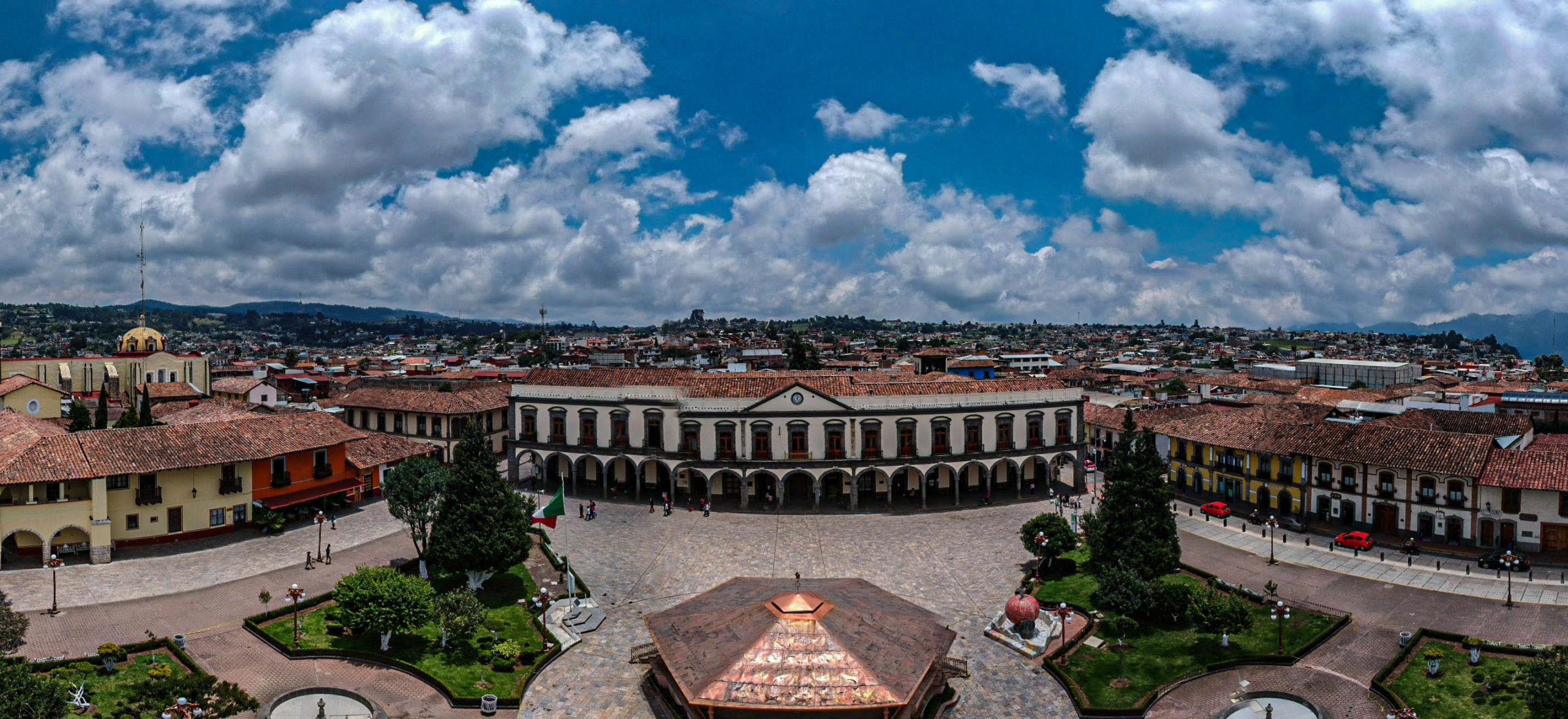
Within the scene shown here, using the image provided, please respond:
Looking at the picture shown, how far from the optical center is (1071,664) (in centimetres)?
2814

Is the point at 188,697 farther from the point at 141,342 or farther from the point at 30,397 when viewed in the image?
the point at 141,342

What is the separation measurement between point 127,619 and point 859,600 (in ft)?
87.1

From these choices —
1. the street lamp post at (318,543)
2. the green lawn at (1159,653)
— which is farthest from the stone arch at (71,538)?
the green lawn at (1159,653)

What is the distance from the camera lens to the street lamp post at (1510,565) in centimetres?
3212

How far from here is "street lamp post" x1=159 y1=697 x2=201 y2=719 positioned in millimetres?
21125

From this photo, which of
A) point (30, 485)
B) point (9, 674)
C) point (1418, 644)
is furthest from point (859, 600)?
point (30, 485)

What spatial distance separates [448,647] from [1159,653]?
992 inches

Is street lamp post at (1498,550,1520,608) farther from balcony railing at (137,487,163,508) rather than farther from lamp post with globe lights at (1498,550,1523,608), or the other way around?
balcony railing at (137,487,163,508)

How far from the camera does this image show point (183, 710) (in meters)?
21.4

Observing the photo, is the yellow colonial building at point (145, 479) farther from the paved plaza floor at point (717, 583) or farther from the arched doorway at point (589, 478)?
the arched doorway at point (589, 478)

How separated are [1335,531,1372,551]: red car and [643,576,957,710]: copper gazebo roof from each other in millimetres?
27907

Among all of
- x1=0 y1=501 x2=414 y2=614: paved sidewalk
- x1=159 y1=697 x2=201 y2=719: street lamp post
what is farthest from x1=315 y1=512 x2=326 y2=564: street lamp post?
x1=159 y1=697 x2=201 y2=719: street lamp post

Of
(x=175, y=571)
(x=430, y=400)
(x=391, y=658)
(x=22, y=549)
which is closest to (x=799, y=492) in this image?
(x=391, y=658)

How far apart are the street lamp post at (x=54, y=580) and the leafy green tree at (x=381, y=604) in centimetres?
1178
